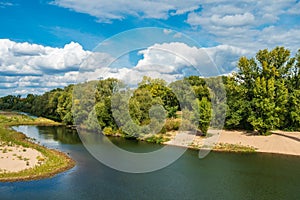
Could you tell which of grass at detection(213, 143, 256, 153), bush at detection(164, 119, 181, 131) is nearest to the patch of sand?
grass at detection(213, 143, 256, 153)

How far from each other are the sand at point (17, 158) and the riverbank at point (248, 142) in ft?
58.1

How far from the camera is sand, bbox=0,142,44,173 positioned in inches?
1023

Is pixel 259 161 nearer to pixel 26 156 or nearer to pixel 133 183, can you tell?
pixel 133 183

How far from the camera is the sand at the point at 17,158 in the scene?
85.3 ft

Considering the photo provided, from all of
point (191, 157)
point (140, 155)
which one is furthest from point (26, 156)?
point (191, 157)

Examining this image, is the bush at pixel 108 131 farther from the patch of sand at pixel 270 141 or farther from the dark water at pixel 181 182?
the dark water at pixel 181 182

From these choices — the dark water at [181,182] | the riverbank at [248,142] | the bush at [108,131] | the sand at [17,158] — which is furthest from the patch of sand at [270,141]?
the sand at [17,158]

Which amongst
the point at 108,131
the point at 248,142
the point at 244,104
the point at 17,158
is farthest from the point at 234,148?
the point at 17,158

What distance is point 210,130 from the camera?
44750 mm

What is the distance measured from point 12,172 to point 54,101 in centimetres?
6135

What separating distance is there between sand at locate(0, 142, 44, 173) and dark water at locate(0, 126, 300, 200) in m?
3.70

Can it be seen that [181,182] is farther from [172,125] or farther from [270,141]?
[172,125]

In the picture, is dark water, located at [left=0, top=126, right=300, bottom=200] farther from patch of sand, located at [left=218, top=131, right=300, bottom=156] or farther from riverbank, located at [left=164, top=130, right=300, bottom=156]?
riverbank, located at [left=164, top=130, right=300, bottom=156]

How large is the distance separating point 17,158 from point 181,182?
15.9 meters
